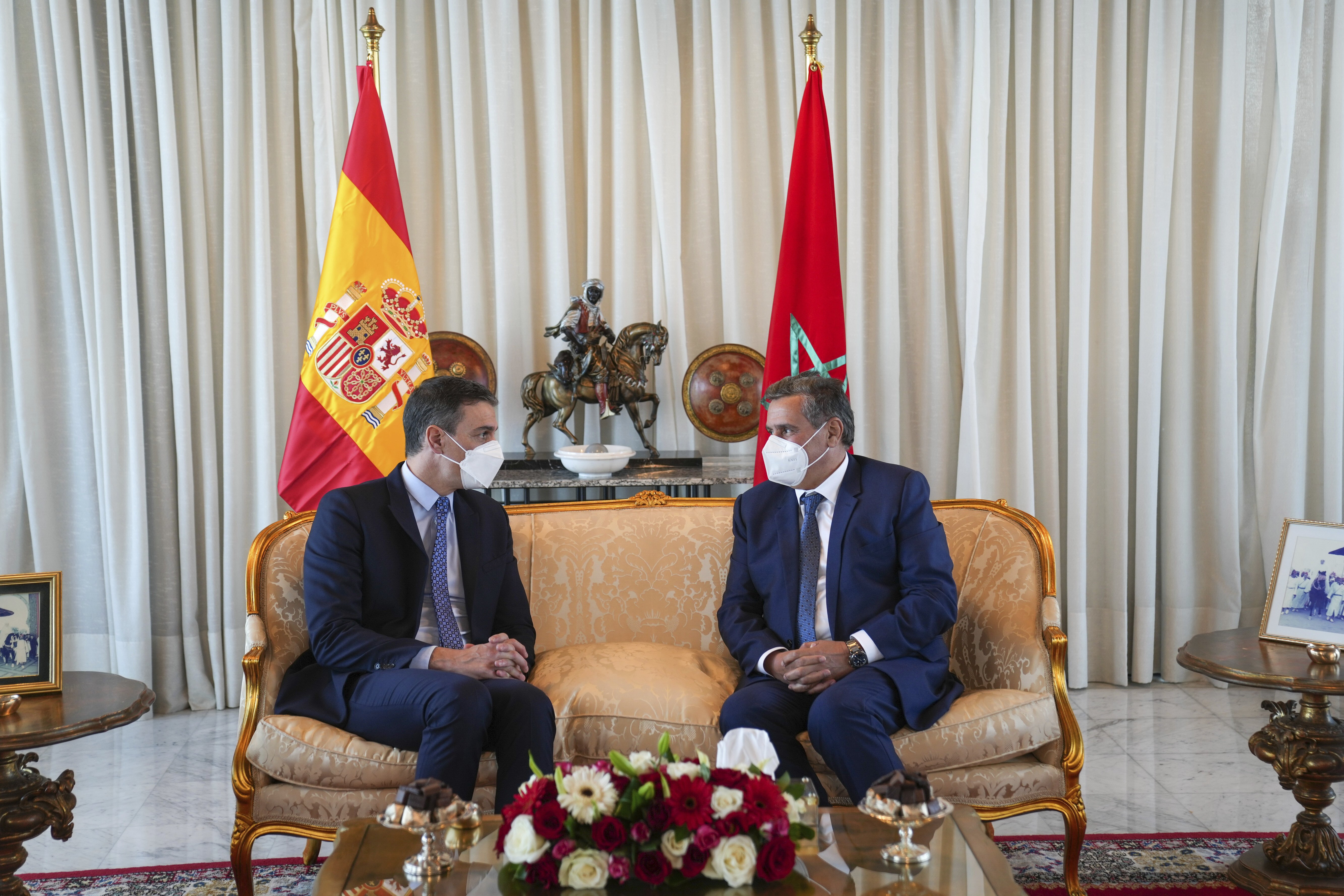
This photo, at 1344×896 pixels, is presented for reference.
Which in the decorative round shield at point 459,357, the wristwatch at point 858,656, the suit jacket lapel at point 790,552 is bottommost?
the wristwatch at point 858,656

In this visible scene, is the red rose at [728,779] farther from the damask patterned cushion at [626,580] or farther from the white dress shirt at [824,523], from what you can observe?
the damask patterned cushion at [626,580]

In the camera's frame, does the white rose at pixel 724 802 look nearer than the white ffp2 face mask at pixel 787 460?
Yes

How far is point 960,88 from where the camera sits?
4113 mm

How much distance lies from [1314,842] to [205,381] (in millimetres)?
3853

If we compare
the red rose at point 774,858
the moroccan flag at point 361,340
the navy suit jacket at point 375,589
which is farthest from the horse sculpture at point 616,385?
the red rose at point 774,858

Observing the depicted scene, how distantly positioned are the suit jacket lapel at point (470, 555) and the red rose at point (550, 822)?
1078 millimetres

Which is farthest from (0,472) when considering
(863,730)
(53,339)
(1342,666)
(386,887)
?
(1342,666)

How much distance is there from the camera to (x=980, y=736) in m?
2.30

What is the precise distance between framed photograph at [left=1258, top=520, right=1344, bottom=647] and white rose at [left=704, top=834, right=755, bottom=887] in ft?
5.54

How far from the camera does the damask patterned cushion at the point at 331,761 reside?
7.35 ft

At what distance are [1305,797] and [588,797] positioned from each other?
1862mm

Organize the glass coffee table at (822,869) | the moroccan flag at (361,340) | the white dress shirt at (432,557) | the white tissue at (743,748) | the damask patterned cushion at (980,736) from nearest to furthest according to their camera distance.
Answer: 1. the glass coffee table at (822,869)
2. the white tissue at (743,748)
3. the damask patterned cushion at (980,736)
4. the white dress shirt at (432,557)
5. the moroccan flag at (361,340)

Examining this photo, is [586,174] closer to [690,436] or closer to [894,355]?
[690,436]

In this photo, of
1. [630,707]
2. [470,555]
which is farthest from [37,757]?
[630,707]
